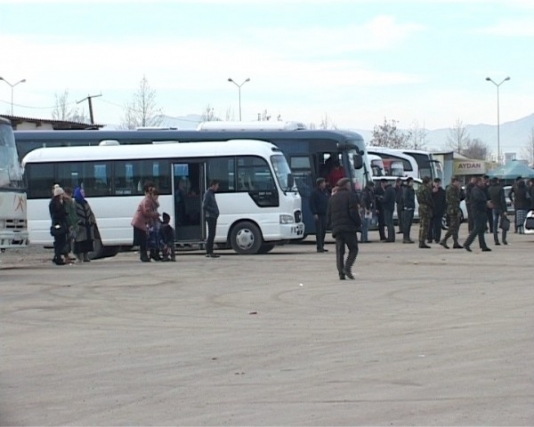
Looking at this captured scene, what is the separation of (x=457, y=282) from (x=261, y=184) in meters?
10.6

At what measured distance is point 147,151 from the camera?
1236 inches

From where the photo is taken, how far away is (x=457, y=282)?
20422 mm

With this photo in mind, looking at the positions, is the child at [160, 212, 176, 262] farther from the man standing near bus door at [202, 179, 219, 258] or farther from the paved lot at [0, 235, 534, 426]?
the paved lot at [0, 235, 534, 426]

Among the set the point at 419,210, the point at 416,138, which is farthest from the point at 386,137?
the point at 419,210

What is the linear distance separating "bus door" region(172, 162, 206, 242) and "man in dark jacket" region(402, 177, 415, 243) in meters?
6.40

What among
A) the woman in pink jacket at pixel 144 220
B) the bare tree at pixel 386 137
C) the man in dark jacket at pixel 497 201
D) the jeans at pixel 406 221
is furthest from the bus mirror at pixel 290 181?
the bare tree at pixel 386 137

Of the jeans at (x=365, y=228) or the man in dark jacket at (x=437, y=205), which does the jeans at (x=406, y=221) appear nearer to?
the man in dark jacket at (x=437, y=205)

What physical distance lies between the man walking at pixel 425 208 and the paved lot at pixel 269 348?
720 centimetres

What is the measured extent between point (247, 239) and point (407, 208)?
621cm

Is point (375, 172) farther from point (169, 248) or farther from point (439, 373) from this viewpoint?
point (439, 373)

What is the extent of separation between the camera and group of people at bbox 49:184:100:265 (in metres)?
25.9

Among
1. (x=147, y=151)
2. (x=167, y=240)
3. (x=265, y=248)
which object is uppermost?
(x=147, y=151)

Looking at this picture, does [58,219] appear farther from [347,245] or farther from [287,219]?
[347,245]

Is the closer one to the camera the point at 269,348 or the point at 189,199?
the point at 269,348
